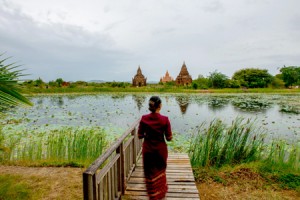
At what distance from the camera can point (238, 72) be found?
62.4m

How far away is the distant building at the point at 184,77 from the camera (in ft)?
189

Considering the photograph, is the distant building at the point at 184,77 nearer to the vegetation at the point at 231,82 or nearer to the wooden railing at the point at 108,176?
the vegetation at the point at 231,82

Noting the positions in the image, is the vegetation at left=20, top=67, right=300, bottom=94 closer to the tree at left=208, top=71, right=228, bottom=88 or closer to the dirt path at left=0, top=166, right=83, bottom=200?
the tree at left=208, top=71, right=228, bottom=88

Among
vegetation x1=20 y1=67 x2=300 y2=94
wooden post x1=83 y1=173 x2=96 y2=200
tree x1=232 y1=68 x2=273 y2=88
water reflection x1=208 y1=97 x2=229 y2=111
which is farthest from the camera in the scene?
tree x1=232 y1=68 x2=273 y2=88

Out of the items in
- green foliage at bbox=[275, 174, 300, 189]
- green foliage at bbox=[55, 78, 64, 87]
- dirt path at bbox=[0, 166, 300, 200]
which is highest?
green foliage at bbox=[55, 78, 64, 87]

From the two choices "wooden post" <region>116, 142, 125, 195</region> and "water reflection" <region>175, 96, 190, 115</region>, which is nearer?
"wooden post" <region>116, 142, 125, 195</region>

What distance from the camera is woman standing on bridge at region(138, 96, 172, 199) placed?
2.72 m

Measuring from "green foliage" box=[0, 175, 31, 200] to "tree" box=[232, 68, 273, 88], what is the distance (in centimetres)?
5635

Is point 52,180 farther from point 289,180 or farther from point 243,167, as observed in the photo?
point 289,180

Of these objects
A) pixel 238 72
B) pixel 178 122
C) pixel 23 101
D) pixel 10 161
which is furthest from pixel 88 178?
pixel 238 72

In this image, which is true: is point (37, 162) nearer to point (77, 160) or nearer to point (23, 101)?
point (77, 160)

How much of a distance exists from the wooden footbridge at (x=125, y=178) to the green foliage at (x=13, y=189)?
76.2 inches

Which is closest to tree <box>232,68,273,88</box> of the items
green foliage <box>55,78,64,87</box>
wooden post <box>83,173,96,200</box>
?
green foliage <box>55,78,64,87</box>

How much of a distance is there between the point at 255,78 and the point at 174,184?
59652 millimetres
